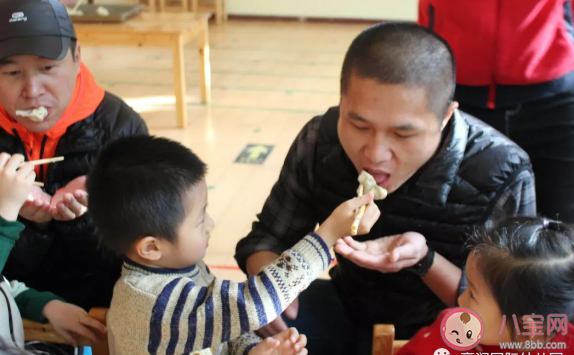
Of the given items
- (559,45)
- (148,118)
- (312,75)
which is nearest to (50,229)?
(559,45)

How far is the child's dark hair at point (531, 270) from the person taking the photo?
0.94m

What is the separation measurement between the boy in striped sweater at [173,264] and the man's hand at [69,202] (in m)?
0.27

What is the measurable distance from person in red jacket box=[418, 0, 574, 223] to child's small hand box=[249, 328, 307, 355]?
36.8 inches

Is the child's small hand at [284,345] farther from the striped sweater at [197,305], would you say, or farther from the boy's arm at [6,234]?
the boy's arm at [6,234]

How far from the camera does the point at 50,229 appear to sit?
147 cm

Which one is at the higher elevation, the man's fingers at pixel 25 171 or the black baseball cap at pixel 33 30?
the black baseball cap at pixel 33 30

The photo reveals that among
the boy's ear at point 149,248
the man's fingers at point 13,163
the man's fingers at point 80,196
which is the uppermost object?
the man's fingers at point 13,163

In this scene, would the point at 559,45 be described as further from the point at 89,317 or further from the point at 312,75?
the point at 312,75

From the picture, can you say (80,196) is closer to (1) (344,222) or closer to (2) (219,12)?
(1) (344,222)

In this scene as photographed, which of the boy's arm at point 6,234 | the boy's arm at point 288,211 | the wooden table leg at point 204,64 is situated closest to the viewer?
the boy's arm at point 6,234

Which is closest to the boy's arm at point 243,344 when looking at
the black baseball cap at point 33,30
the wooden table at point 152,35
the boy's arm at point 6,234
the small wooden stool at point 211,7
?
the boy's arm at point 6,234

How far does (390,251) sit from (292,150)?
38 centimetres

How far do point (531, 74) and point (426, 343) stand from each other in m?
0.86

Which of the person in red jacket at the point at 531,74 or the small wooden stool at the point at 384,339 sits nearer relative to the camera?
the small wooden stool at the point at 384,339
